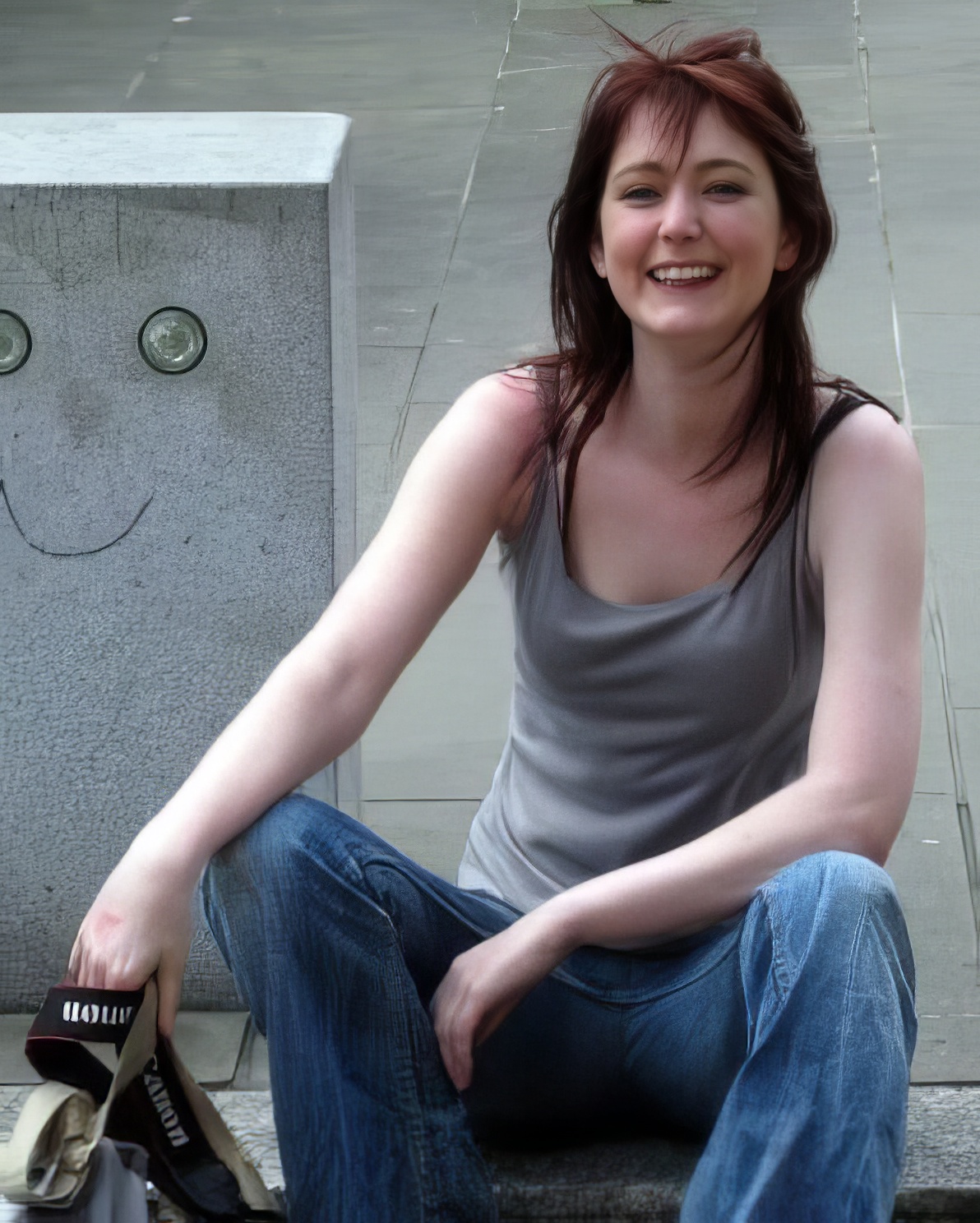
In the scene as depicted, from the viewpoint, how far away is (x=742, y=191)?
2.11 meters

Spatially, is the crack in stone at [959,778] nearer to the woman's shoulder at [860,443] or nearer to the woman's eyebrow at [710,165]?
the woman's shoulder at [860,443]

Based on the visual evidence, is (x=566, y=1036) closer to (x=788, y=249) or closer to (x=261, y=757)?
(x=261, y=757)

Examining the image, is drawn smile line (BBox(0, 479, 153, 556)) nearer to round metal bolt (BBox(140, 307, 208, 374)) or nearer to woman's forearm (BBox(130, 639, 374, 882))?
round metal bolt (BBox(140, 307, 208, 374))

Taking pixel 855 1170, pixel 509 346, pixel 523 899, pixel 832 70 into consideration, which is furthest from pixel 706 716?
pixel 832 70

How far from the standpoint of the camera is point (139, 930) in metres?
1.89

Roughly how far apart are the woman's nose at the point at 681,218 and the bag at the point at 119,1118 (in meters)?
1.03

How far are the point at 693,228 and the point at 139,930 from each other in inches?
39.7

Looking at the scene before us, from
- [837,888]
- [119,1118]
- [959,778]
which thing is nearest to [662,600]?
[837,888]

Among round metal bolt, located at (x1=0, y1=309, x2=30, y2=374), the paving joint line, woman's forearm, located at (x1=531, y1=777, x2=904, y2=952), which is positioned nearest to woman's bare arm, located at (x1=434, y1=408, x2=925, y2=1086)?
woman's forearm, located at (x1=531, y1=777, x2=904, y2=952)

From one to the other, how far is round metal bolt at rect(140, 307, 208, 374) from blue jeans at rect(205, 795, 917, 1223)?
3.02ft

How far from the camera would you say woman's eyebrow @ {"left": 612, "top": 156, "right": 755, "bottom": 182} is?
2082 millimetres

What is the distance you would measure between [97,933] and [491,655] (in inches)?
104

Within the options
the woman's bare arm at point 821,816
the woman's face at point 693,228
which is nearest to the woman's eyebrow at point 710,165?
the woman's face at point 693,228

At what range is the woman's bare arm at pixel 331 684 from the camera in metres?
1.91
